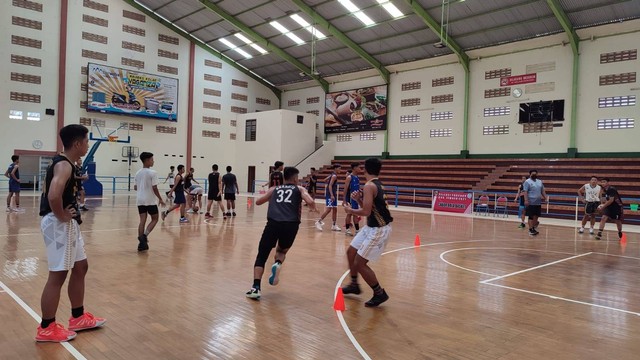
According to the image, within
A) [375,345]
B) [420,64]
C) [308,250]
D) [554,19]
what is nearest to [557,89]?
[554,19]

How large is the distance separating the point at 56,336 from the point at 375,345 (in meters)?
2.77

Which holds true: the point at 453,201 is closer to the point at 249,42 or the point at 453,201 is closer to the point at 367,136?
the point at 367,136

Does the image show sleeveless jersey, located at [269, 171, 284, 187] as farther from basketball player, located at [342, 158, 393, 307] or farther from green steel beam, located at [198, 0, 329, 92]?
green steel beam, located at [198, 0, 329, 92]

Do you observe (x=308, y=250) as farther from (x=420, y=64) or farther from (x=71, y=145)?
(x=420, y=64)

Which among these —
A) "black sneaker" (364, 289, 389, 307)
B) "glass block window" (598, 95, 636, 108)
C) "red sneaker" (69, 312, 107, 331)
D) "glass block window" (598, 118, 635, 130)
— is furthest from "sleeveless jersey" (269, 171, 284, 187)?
"glass block window" (598, 95, 636, 108)

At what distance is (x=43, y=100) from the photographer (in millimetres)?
26359

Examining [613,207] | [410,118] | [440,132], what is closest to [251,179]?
[410,118]

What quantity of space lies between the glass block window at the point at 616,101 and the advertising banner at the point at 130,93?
25848 millimetres

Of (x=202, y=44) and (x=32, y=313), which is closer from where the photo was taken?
(x=32, y=313)

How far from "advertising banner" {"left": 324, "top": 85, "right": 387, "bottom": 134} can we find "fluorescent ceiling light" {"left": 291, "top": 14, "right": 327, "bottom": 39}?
5.56 meters

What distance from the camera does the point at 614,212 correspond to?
12055mm

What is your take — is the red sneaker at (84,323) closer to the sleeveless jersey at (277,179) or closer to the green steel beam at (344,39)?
the sleeveless jersey at (277,179)

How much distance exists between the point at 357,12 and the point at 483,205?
40.3 feet

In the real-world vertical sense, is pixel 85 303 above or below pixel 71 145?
below
